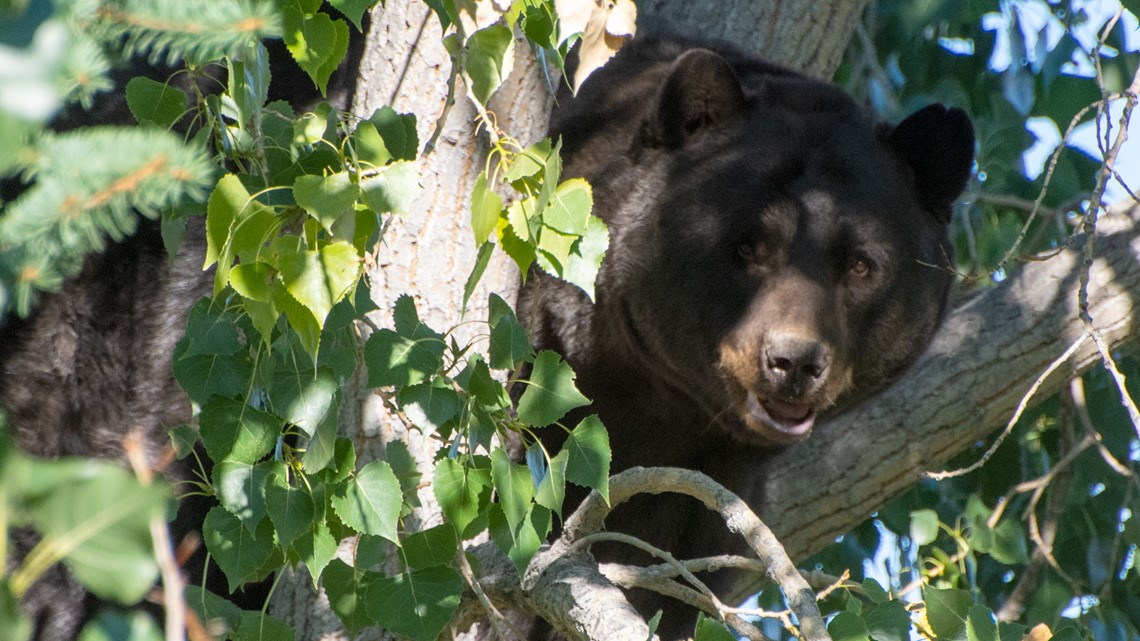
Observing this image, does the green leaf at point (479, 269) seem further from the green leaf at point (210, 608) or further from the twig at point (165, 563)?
the twig at point (165, 563)

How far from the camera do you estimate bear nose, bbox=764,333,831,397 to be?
10.9 feet

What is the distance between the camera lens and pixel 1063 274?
3854 mm

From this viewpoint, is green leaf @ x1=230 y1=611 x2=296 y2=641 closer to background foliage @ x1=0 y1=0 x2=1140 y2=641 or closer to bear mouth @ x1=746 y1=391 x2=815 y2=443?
background foliage @ x1=0 y1=0 x2=1140 y2=641

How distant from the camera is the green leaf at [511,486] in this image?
1.90m

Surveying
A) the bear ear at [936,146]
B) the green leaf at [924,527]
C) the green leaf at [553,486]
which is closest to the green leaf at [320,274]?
the green leaf at [553,486]

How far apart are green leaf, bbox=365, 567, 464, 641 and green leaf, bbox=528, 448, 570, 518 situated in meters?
0.20

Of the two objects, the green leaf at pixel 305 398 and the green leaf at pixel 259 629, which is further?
the green leaf at pixel 259 629

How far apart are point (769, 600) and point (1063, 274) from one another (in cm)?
199

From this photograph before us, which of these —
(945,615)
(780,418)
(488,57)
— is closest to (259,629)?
(488,57)

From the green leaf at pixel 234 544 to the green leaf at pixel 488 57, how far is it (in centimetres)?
69

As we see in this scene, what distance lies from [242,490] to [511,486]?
1.26 feet

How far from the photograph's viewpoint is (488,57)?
1.81 meters

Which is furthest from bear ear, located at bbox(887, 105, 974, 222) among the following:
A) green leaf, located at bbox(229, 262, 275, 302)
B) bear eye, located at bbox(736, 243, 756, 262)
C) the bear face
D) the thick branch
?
green leaf, located at bbox(229, 262, 275, 302)

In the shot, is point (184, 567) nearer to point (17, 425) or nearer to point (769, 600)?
point (17, 425)
